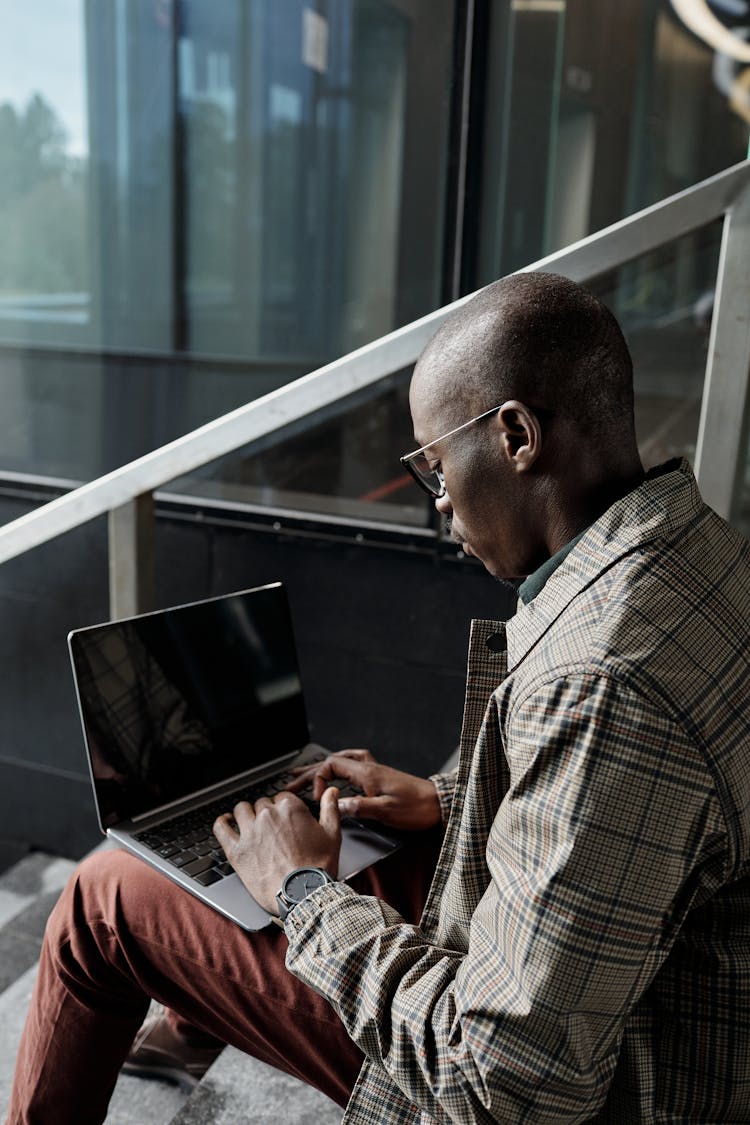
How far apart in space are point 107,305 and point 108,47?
2.54 feet

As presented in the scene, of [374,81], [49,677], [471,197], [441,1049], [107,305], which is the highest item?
[374,81]

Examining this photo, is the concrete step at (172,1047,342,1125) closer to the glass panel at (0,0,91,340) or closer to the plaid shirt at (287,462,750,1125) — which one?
the plaid shirt at (287,462,750,1125)

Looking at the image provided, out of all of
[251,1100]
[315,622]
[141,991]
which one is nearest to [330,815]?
[141,991]

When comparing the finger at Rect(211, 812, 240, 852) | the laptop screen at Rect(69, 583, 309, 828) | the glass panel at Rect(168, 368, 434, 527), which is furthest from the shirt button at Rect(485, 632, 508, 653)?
the glass panel at Rect(168, 368, 434, 527)

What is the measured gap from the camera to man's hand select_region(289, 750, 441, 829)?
4.28 ft

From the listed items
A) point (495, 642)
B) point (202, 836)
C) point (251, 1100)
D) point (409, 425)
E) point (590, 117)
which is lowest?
point (251, 1100)

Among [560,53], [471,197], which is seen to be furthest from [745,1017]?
[560,53]

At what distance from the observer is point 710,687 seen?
Answer: 813 mm

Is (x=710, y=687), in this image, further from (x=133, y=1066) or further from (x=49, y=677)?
(x=49, y=677)

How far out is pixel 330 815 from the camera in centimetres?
118

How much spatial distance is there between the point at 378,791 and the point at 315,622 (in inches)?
45.9

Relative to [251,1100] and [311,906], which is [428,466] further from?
[251,1100]

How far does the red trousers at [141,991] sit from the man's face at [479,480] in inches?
19.6

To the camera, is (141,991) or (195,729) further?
(195,729)
